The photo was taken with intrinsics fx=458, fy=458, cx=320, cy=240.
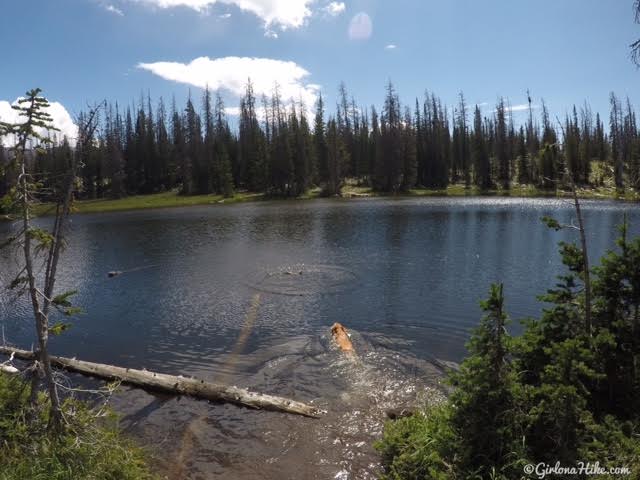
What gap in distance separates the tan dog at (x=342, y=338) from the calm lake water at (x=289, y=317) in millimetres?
400

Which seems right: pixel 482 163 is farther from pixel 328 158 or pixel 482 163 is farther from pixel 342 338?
pixel 342 338

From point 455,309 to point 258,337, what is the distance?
8.86 metres

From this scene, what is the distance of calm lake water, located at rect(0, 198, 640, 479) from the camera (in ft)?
34.9

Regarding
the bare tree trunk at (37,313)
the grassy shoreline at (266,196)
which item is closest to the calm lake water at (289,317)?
the bare tree trunk at (37,313)

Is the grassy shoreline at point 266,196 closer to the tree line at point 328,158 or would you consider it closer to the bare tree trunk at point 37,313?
the tree line at point 328,158

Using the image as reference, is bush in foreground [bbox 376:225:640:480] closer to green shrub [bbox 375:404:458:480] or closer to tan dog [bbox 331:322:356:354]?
green shrub [bbox 375:404:458:480]

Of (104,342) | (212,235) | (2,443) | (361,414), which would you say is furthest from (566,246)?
(212,235)

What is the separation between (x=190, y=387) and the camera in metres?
12.7

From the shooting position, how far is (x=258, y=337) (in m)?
18.0

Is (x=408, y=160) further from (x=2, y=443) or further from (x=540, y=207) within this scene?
(x=2, y=443)

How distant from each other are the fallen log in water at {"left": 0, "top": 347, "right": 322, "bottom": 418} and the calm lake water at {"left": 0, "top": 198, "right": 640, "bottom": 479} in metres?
0.27

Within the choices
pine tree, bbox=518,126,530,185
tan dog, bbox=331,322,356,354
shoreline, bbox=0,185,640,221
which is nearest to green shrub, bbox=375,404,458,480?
tan dog, bbox=331,322,356,354

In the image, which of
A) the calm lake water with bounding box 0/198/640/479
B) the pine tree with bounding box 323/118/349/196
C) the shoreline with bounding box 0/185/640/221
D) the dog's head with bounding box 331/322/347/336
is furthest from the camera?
the pine tree with bounding box 323/118/349/196

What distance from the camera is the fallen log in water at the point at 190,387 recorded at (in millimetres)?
11750
